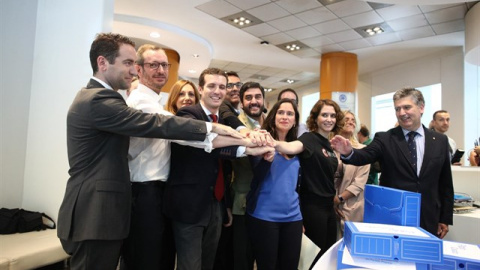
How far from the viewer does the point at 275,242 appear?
2.04 metres

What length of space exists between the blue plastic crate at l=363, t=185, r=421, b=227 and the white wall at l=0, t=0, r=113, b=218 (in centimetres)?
259

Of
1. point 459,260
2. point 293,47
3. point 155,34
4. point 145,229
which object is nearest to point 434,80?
point 293,47

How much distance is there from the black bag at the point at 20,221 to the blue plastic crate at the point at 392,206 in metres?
2.87

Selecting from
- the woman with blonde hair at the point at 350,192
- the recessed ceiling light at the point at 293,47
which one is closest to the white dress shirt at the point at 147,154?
the woman with blonde hair at the point at 350,192

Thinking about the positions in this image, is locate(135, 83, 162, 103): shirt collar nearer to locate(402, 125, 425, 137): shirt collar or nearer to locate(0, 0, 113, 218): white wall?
locate(0, 0, 113, 218): white wall

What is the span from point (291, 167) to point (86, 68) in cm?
209

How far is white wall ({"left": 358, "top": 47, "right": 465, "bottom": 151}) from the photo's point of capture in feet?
21.5

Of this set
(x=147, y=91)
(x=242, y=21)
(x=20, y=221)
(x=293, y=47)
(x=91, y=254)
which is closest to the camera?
(x=91, y=254)

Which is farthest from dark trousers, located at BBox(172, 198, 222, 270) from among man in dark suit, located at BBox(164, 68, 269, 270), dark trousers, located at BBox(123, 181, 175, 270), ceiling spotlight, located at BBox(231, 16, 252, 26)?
ceiling spotlight, located at BBox(231, 16, 252, 26)

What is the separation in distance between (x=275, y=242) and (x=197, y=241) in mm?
587

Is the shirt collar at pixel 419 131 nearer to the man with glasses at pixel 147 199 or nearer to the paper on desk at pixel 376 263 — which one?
the paper on desk at pixel 376 263

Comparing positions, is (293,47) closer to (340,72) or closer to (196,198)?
(340,72)

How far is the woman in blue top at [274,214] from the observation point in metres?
2.04

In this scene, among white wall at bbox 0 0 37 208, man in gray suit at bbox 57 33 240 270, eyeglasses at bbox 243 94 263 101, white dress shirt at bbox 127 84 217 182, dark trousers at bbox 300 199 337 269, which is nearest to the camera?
man in gray suit at bbox 57 33 240 270
